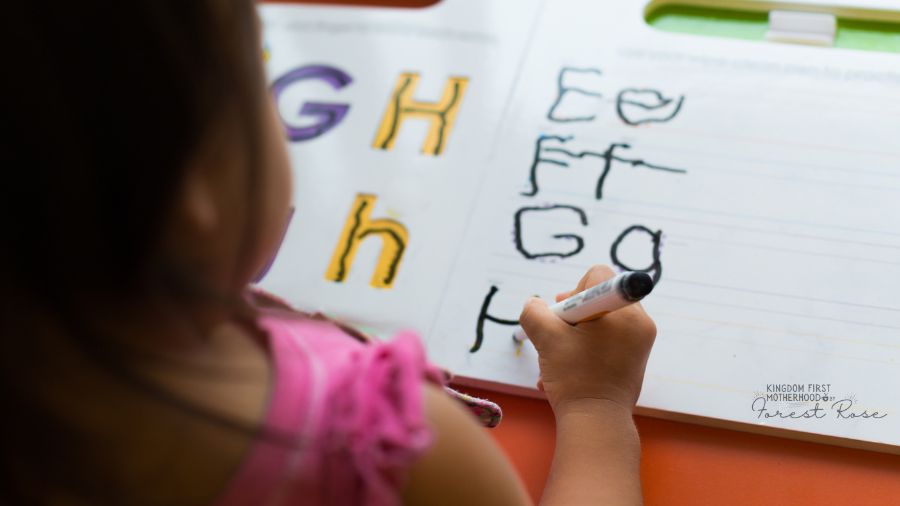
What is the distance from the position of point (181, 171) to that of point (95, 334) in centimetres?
7

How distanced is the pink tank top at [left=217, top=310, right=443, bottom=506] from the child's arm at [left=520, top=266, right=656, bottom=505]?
18 cm

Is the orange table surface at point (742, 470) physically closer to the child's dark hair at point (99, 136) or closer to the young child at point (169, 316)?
the young child at point (169, 316)

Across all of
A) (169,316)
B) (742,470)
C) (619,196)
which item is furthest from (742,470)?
(169,316)

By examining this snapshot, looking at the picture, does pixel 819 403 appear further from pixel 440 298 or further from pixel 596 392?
pixel 440 298

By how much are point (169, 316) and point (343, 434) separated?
9 cm

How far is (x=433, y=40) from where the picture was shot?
804mm

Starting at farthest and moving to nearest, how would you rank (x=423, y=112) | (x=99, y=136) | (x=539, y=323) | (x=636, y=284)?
(x=423, y=112) → (x=539, y=323) → (x=636, y=284) → (x=99, y=136)

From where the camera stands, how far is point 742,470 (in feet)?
1.74

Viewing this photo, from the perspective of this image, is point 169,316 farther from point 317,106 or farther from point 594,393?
point 317,106

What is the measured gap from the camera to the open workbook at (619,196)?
1.84 feet

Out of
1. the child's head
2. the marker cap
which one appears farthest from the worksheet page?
the child's head

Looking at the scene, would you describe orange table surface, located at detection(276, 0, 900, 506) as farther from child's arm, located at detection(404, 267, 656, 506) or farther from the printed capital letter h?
the printed capital letter h

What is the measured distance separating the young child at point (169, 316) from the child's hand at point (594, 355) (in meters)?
0.13

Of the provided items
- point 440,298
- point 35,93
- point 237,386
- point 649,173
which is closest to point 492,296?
point 440,298
